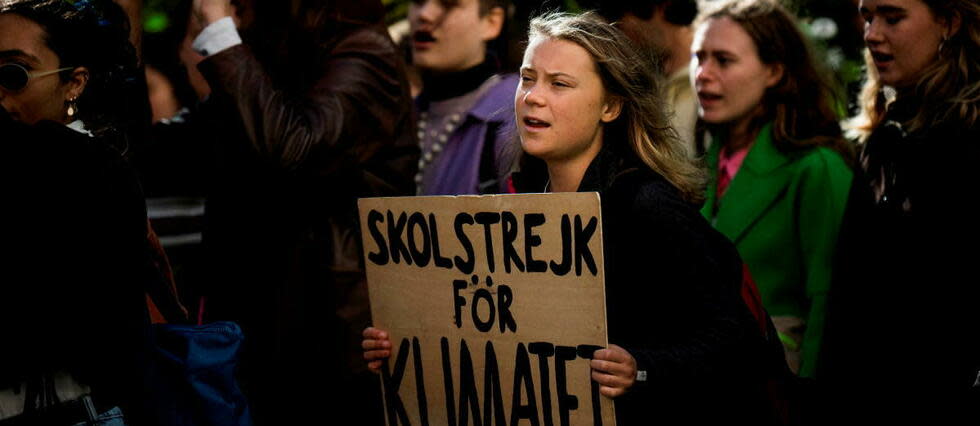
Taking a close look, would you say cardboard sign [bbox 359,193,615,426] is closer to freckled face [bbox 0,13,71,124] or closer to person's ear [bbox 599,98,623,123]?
person's ear [bbox 599,98,623,123]

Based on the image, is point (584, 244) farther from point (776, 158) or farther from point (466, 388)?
point (776, 158)

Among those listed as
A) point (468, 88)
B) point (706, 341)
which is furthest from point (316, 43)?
point (706, 341)

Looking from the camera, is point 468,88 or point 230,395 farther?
point 468,88

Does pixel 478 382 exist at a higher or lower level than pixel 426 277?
lower

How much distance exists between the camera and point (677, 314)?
8.70 ft

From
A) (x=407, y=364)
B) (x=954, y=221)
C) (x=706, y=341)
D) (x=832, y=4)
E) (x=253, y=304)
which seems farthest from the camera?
(x=832, y=4)

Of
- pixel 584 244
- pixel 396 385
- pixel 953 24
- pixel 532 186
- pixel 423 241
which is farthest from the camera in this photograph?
pixel 953 24

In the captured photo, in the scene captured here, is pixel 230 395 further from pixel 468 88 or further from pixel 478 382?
pixel 468 88

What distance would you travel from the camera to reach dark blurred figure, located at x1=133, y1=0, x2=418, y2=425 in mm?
3588

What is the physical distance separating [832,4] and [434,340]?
739cm

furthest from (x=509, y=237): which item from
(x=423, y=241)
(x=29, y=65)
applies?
(x=29, y=65)

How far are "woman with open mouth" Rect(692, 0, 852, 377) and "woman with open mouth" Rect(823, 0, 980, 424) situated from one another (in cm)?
20

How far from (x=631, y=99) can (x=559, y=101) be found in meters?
0.23

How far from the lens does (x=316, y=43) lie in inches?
147
